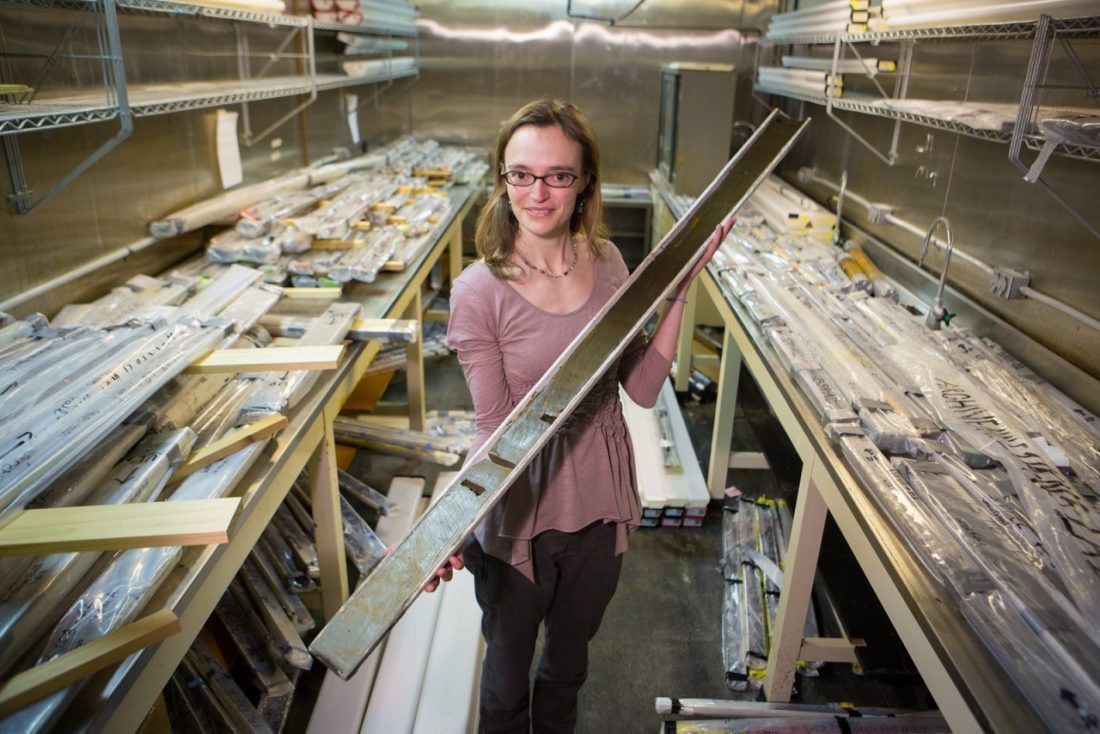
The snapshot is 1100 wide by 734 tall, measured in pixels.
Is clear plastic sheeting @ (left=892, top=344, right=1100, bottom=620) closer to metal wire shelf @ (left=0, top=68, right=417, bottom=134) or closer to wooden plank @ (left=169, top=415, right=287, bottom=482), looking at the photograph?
wooden plank @ (left=169, top=415, right=287, bottom=482)

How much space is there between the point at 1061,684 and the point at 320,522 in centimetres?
169

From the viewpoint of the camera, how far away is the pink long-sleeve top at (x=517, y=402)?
54.9 inches

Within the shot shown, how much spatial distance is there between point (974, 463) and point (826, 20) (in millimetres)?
2741

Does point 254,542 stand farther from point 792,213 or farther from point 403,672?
point 792,213

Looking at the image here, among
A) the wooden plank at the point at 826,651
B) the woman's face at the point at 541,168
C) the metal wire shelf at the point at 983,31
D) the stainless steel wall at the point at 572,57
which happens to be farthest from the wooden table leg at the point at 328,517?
the stainless steel wall at the point at 572,57

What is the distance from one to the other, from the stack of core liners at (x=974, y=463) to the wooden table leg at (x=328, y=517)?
4.06 feet

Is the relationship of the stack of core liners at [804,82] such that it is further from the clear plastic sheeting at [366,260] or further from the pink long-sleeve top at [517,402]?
the pink long-sleeve top at [517,402]

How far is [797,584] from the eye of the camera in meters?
1.98

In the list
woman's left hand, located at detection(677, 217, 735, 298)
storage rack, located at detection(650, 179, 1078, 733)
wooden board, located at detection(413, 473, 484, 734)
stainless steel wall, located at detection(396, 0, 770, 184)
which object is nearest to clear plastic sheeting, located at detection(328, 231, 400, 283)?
wooden board, located at detection(413, 473, 484, 734)

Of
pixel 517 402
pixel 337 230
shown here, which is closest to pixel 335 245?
pixel 337 230

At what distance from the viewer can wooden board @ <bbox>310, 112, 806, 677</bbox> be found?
114 centimetres

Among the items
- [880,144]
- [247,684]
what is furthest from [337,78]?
[247,684]

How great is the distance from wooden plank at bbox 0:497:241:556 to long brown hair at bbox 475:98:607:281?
65 centimetres

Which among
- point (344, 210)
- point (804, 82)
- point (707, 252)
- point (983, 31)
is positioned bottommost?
point (344, 210)
